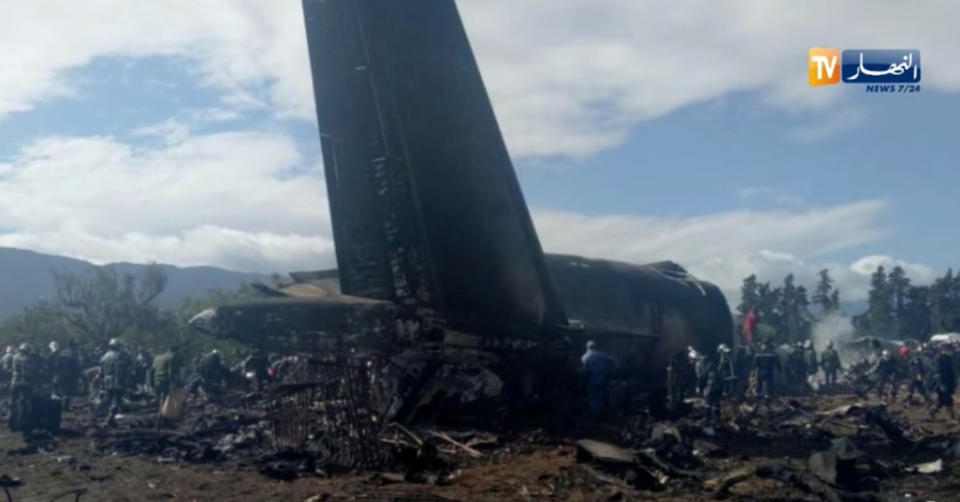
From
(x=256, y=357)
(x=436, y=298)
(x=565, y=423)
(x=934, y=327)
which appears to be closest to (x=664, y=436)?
(x=565, y=423)

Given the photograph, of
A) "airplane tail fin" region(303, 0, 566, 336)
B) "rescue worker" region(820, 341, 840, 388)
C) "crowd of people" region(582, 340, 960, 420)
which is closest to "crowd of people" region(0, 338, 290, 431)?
"airplane tail fin" region(303, 0, 566, 336)

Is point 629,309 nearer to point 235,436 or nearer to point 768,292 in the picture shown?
point 235,436

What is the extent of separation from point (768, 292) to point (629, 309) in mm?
31584

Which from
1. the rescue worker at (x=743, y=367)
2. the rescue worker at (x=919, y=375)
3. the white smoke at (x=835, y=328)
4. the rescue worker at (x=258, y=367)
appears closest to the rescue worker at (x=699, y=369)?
the rescue worker at (x=743, y=367)

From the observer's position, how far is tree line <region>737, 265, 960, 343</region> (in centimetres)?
4516

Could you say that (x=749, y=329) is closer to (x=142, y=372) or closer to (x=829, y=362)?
(x=829, y=362)

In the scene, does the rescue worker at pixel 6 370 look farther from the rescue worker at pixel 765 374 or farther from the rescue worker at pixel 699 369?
the rescue worker at pixel 765 374

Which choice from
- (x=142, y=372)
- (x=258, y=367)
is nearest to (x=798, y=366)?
(x=258, y=367)

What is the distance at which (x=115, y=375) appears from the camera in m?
20.9

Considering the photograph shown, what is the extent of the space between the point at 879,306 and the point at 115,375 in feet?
141

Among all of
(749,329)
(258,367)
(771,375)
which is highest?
(749,329)

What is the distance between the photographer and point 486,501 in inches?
370

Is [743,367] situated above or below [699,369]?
below

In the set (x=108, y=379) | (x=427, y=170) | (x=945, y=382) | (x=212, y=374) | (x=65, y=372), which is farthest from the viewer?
(x=65, y=372)
